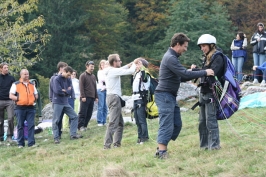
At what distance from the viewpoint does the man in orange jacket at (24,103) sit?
12.8m

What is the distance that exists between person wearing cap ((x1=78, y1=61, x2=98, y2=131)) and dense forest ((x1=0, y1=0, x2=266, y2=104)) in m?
25.5

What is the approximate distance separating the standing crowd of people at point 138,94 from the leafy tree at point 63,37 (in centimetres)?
2612

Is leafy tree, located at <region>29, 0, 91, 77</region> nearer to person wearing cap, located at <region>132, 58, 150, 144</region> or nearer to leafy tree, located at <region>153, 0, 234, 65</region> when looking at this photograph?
leafy tree, located at <region>153, 0, 234, 65</region>

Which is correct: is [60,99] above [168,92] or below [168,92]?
below

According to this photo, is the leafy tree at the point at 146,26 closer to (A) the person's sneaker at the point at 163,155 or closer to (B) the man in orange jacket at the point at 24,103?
(B) the man in orange jacket at the point at 24,103

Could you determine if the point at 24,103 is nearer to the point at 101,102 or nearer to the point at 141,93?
the point at 141,93

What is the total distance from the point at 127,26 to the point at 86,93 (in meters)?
34.1

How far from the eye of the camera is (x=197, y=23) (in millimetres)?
43500

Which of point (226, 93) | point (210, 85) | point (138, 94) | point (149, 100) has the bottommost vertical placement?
point (149, 100)

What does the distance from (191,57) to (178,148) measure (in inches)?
1229

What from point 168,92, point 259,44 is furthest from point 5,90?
point 259,44

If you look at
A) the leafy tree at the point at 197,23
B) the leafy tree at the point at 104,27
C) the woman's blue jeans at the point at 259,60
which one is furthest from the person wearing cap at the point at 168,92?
the leafy tree at the point at 104,27

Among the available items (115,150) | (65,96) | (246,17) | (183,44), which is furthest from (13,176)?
(246,17)

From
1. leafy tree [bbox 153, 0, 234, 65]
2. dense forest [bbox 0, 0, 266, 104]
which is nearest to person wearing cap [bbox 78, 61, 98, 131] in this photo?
dense forest [bbox 0, 0, 266, 104]
